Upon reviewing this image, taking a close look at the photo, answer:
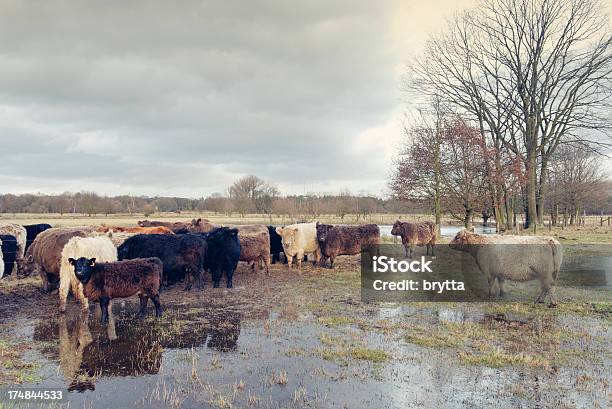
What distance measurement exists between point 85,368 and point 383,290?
7.24 meters

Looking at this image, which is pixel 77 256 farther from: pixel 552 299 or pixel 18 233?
pixel 552 299

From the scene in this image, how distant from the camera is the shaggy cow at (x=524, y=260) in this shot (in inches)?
351

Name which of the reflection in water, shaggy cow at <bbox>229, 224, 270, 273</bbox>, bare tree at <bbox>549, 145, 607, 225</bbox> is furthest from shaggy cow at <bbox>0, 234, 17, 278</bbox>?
bare tree at <bbox>549, 145, 607, 225</bbox>

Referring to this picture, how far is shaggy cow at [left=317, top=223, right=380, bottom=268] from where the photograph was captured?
47.9ft

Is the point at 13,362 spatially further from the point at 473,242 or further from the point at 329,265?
the point at 329,265

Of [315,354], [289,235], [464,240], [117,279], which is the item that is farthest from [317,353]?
[289,235]

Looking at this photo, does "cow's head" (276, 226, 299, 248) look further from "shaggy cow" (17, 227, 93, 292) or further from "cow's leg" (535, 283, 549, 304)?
"cow's leg" (535, 283, 549, 304)

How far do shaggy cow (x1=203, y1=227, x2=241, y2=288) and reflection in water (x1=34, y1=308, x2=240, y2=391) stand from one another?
310 cm

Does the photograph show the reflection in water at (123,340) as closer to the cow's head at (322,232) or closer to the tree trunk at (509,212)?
the cow's head at (322,232)

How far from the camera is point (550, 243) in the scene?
9039mm

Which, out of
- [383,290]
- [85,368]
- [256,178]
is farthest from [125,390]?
[256,178]

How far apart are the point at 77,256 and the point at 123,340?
307 centimetres

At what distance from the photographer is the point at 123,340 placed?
648cm

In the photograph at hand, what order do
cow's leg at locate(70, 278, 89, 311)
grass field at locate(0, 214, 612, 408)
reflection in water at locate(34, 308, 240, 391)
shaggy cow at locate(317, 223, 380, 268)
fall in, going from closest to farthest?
grass field at locate(0, 214, 612, 408) → reflection in water at locate(34, 308, 240, 391) → cow's leg at locate(70, 278, 89, 311) → shaggy cow at locate(317, 223, 380, 268)
